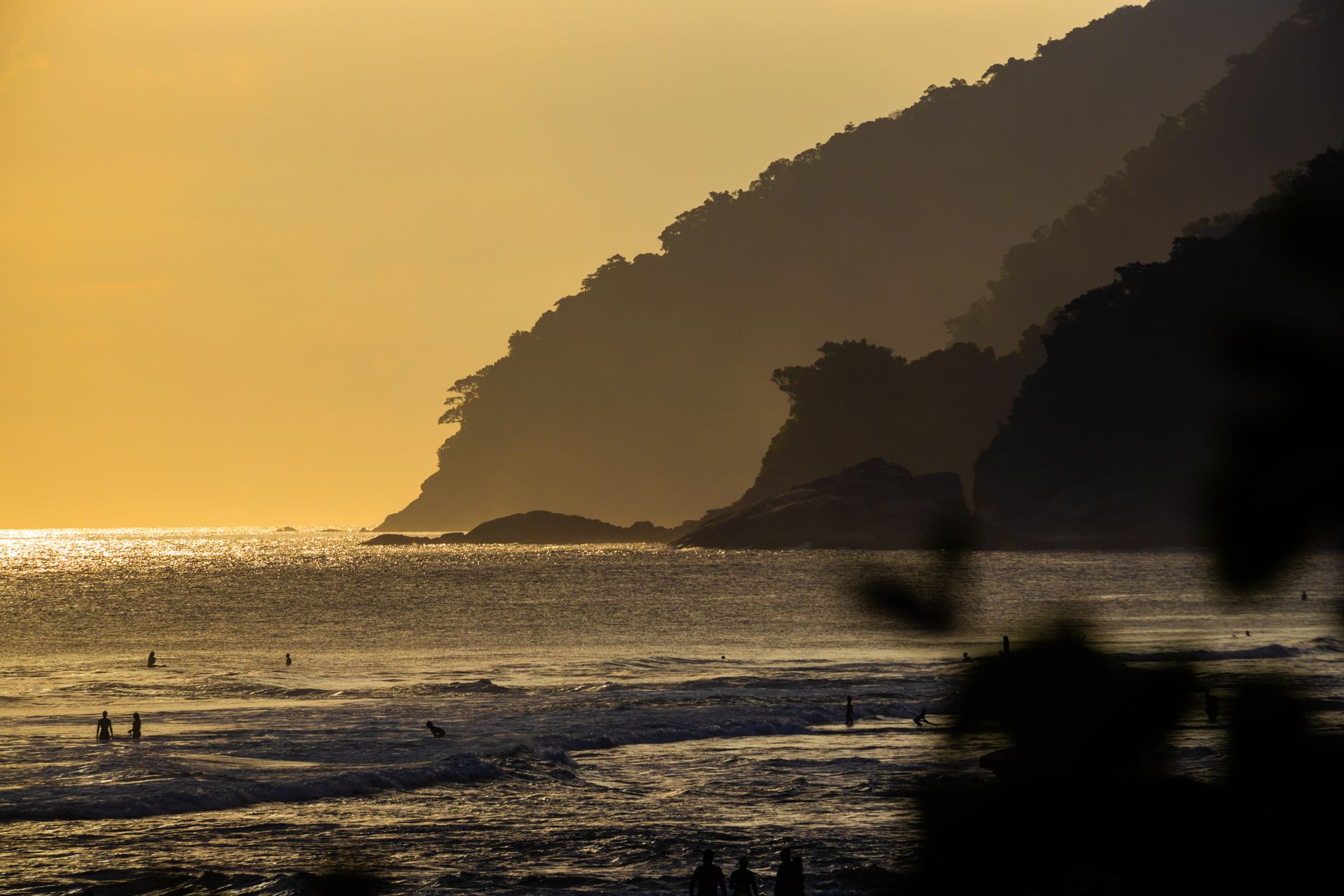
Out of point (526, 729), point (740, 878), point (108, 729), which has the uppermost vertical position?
point (108, 729)

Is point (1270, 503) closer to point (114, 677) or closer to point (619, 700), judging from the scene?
point (619, 700)

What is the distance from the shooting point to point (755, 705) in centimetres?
5428

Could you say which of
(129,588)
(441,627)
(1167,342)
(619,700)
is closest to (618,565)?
(129,588)

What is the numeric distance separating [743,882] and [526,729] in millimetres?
27270

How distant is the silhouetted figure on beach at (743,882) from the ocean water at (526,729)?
3163mm

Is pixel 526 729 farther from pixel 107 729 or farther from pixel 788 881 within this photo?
pixel 788 881

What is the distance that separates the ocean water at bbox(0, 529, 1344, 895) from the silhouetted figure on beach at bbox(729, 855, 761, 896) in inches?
125

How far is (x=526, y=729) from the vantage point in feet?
164

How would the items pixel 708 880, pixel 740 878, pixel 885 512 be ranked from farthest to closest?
pixel 885 512, pixel 708 880, pixel 740 878

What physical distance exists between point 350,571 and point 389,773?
146359mm

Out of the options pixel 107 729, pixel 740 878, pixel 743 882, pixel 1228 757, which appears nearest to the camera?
pixel 743 882

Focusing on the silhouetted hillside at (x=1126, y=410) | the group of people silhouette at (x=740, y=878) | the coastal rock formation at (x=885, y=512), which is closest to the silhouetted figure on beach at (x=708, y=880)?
the group of people silhouette at (x=740, y=878)

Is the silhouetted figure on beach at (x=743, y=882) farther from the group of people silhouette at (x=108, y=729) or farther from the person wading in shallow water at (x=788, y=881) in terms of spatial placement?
the group of people silhouette at (x=108, y=729)

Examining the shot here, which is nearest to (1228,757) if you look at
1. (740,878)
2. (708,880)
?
(740,878)
